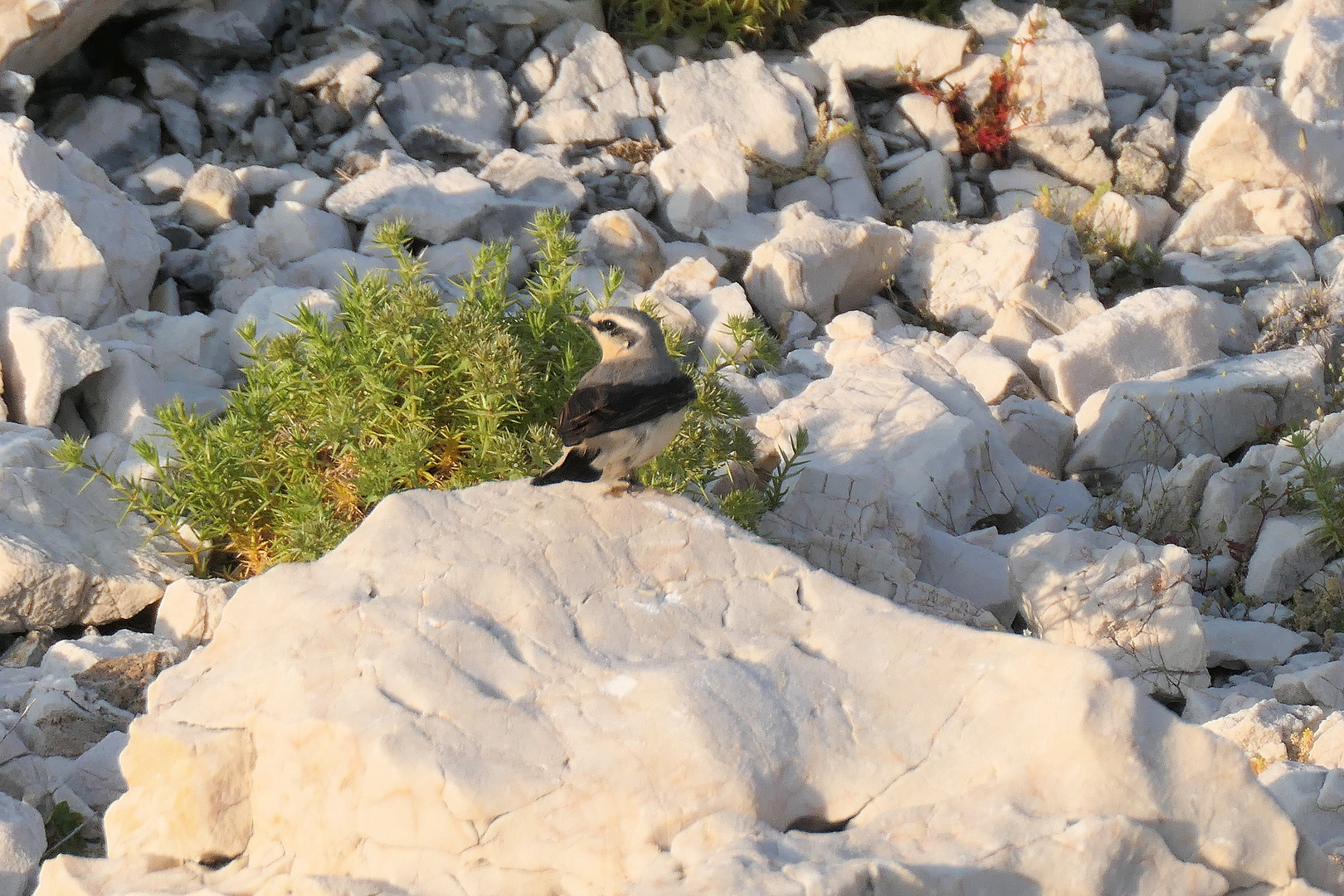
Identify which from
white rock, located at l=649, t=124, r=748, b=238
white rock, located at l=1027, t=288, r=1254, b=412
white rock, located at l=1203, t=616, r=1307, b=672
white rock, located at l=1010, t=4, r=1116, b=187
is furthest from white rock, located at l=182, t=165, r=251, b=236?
white rock, located at l=1203, t=616, r=1307, b=672

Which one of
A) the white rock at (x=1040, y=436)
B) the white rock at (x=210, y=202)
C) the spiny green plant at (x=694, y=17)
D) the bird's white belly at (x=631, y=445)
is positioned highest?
the bird's white belly at (x=631, y=445)

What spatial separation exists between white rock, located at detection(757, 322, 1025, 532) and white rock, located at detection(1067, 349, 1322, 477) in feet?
2.28

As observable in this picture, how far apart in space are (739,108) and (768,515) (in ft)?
17.8

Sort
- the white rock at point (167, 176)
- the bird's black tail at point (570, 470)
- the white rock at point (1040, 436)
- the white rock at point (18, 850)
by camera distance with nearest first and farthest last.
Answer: the white rock at point (18, 850), the bird's black tail at point (570, 470), the white rock at point (1040, 436), the white rock at point (167, 176)

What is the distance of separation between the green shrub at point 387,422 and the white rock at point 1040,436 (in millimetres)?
2845

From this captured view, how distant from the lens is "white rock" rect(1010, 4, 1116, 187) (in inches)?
448

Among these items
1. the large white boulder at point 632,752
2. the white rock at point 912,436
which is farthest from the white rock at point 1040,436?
the large white boulder at point 632,752

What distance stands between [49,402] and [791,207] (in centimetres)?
554

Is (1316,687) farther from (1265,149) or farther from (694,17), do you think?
(694,17)

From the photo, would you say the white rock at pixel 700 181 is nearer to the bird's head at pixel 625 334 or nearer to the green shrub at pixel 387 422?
the green shrub at pixel 387 422

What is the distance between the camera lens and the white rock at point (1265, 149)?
35.8ft

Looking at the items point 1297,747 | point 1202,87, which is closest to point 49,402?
point 1297,747

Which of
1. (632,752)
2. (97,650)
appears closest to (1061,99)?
(97,650)

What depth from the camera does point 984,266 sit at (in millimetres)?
10125
